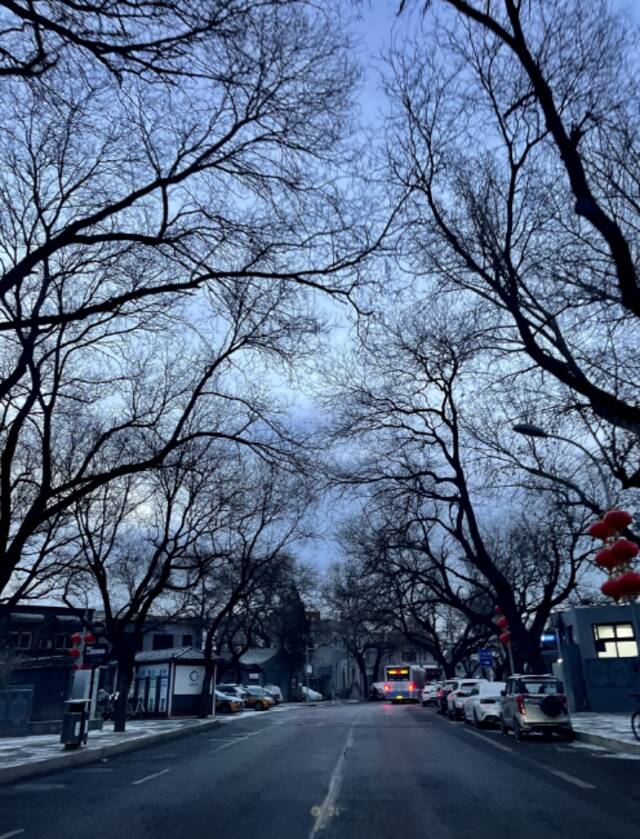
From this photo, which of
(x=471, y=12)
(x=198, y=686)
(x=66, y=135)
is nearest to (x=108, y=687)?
(x=198, y=686)

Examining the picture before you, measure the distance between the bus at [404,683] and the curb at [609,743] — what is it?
140 feet

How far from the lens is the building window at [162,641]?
227ft

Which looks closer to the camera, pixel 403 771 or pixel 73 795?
pixel 73 795

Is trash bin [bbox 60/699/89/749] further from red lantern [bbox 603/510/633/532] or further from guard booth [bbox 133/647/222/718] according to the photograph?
guard booth [bbox 133/647/222/718]

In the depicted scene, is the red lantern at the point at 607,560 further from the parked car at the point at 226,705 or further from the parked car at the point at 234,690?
the parked car at the point at 234,690

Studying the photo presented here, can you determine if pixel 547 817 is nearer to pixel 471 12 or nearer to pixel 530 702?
pixel 471 12

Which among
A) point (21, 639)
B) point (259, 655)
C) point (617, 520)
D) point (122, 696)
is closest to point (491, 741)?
point (617, 520)

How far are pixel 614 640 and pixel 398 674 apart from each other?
3362 cm

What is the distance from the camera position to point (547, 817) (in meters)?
7.46

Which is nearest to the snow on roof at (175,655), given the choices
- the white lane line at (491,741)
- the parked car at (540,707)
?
the white lane line at (491,741)

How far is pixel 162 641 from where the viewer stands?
69625mm

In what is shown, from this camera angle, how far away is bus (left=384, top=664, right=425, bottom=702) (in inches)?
2308

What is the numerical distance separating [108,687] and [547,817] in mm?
42797

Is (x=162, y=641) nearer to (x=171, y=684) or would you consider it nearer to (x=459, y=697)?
(x=171, y=684)
